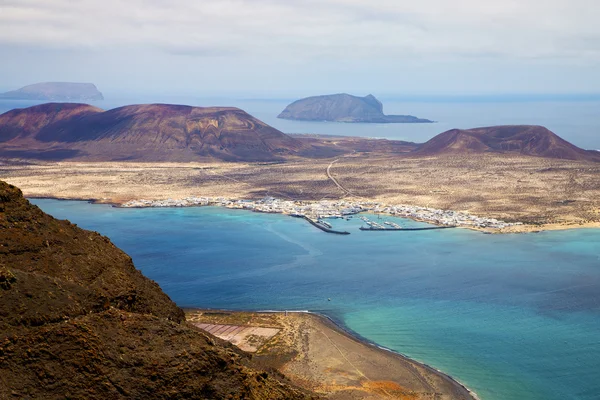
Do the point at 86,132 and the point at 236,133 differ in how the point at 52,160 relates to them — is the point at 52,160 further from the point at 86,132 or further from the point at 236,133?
the point at 236,133

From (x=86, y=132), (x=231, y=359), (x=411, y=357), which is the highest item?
(x=86, y=132)

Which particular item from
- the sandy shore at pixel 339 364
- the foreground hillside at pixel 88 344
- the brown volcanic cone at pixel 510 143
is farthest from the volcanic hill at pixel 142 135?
the foreground hillside at pixel 88 344

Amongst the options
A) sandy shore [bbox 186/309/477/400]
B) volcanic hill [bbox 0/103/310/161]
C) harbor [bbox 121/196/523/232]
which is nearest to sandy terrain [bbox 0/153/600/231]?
harbor [bbox 121/196/523/232]

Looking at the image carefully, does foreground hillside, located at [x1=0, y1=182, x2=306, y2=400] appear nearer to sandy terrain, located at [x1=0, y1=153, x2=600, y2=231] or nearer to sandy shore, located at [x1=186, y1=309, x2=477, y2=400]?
sandy shore, located at [x1=186, y1=309, x2=477, y2=400]

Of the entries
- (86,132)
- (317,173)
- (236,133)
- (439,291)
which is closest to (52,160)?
(86,132)

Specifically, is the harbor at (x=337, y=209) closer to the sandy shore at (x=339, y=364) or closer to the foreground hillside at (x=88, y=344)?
the sandy shore at (x=339, y=364)

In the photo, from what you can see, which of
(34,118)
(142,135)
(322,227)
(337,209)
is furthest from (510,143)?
(34,118)
